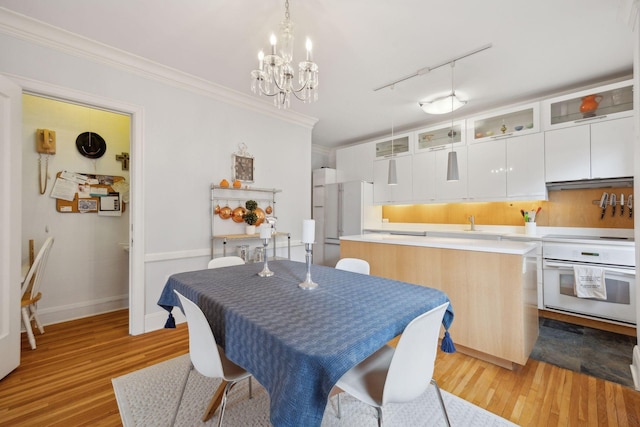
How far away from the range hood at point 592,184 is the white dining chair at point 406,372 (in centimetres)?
330

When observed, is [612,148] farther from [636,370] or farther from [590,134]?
[636,370]

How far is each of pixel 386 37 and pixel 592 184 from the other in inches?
115

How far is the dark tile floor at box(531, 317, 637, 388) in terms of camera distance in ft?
6.83

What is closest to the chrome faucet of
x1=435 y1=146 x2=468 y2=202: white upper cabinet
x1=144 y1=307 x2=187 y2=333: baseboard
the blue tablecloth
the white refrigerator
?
x1=435 y1=146 x2=468 y2=202: white upper cabinet

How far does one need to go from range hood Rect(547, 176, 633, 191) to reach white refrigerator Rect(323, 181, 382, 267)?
249 cm

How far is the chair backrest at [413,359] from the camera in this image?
999 millimetres

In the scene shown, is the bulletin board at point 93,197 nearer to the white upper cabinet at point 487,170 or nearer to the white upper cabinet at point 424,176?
the white upper cabinet at point 424,176

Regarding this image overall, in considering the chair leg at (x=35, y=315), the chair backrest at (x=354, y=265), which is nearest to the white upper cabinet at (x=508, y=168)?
the chair backrest at (x=354, y=265)

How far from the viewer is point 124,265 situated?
11.5 ft

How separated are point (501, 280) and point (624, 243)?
1.70 metres

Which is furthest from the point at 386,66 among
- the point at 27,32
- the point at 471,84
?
the point at 27,32

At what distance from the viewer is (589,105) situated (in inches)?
119

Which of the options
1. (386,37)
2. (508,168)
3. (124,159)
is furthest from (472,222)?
(124,159)

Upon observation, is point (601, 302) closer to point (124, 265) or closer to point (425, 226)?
point (425, 226)
